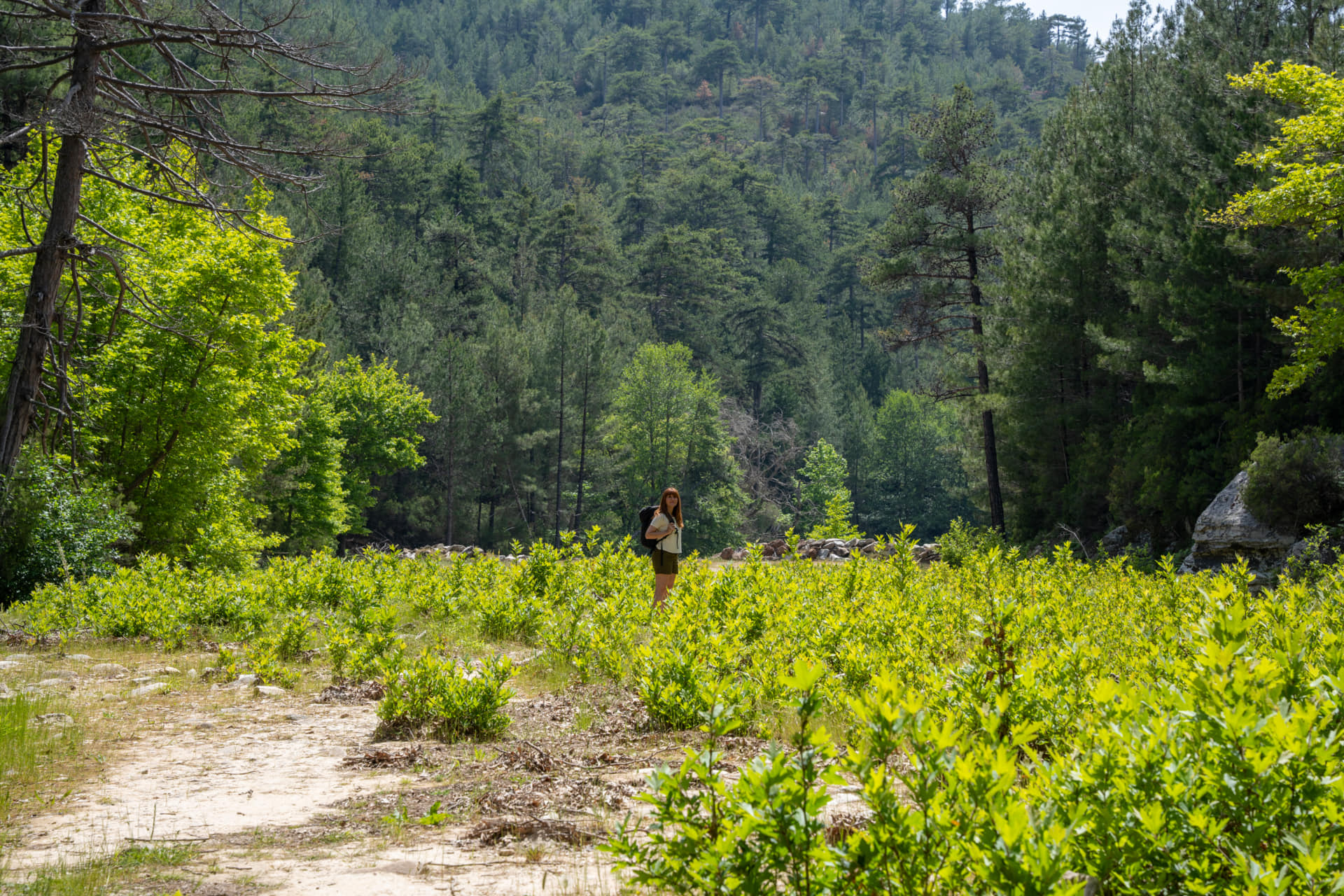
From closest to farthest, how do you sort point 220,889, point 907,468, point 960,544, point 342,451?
point 220,889
point 960,544
point 342,451
point 907,468

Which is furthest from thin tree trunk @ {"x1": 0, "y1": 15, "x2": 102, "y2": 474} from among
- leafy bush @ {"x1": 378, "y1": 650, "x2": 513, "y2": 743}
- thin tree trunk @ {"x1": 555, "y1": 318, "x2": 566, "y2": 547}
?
thin tree trunk @ {"x1": 555, "y1": 318, "x2": 566, "y2": 547}

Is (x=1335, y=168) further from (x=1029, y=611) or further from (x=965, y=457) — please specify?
(x=965, y=457)

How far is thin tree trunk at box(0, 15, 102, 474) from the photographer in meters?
12.1

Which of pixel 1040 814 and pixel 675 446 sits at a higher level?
pixel 675 446

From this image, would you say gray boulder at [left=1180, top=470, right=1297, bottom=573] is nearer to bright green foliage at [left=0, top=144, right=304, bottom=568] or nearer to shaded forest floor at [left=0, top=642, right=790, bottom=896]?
shaded forest floor at [left=0, top=642, right=790, bottom=896]

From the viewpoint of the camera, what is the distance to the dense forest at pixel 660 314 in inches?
635

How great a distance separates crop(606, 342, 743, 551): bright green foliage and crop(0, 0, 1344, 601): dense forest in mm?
187

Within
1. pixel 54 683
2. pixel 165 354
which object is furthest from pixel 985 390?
pixel 54 683

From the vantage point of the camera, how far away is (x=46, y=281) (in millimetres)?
12477

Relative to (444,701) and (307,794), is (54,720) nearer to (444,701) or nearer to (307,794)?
(307,794)

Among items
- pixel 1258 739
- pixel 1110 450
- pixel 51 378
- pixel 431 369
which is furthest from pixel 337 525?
pixel 1258 739

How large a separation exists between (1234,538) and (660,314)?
165 ft

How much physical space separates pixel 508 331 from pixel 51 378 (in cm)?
3571

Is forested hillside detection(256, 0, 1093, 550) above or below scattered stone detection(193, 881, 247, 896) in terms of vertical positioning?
above
